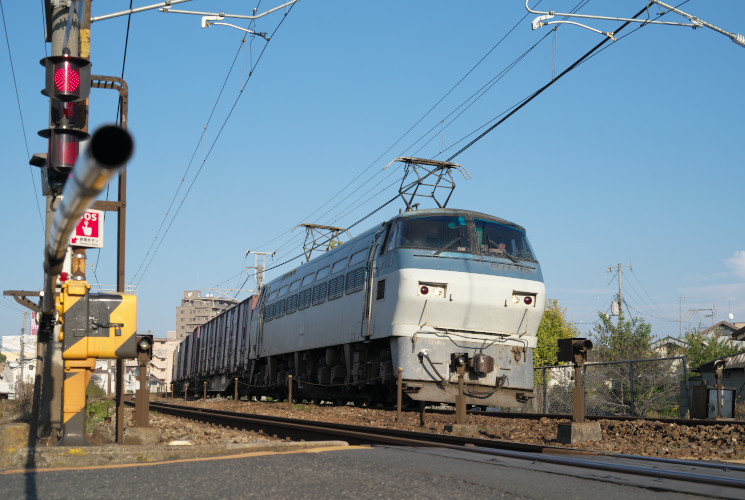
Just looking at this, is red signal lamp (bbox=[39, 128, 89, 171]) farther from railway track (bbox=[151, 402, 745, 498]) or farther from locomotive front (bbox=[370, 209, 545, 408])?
locomotive front (bbox=[370, 209, 545, 408])

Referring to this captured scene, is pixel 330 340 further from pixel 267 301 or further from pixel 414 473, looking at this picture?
pixel 414 473

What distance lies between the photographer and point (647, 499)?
177 inches

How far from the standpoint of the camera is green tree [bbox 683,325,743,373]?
4988 cm

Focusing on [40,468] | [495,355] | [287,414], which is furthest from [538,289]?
[40,468]

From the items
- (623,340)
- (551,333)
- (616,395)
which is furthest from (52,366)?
(551,333)

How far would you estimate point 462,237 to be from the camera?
14836 mm

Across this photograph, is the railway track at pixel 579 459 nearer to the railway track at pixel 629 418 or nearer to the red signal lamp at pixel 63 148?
the red signal lamp at pixel 63 148

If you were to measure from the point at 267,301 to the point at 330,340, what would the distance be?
7245 mm

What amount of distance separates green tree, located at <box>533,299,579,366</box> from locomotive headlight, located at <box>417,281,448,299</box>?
45.6m

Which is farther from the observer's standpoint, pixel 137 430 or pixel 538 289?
pixel 538 289

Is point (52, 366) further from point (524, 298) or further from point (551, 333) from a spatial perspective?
point (551, 333)

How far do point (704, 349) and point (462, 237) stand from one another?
142 ft

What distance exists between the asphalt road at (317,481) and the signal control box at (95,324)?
1.84m

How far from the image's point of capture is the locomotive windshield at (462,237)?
14.5m
